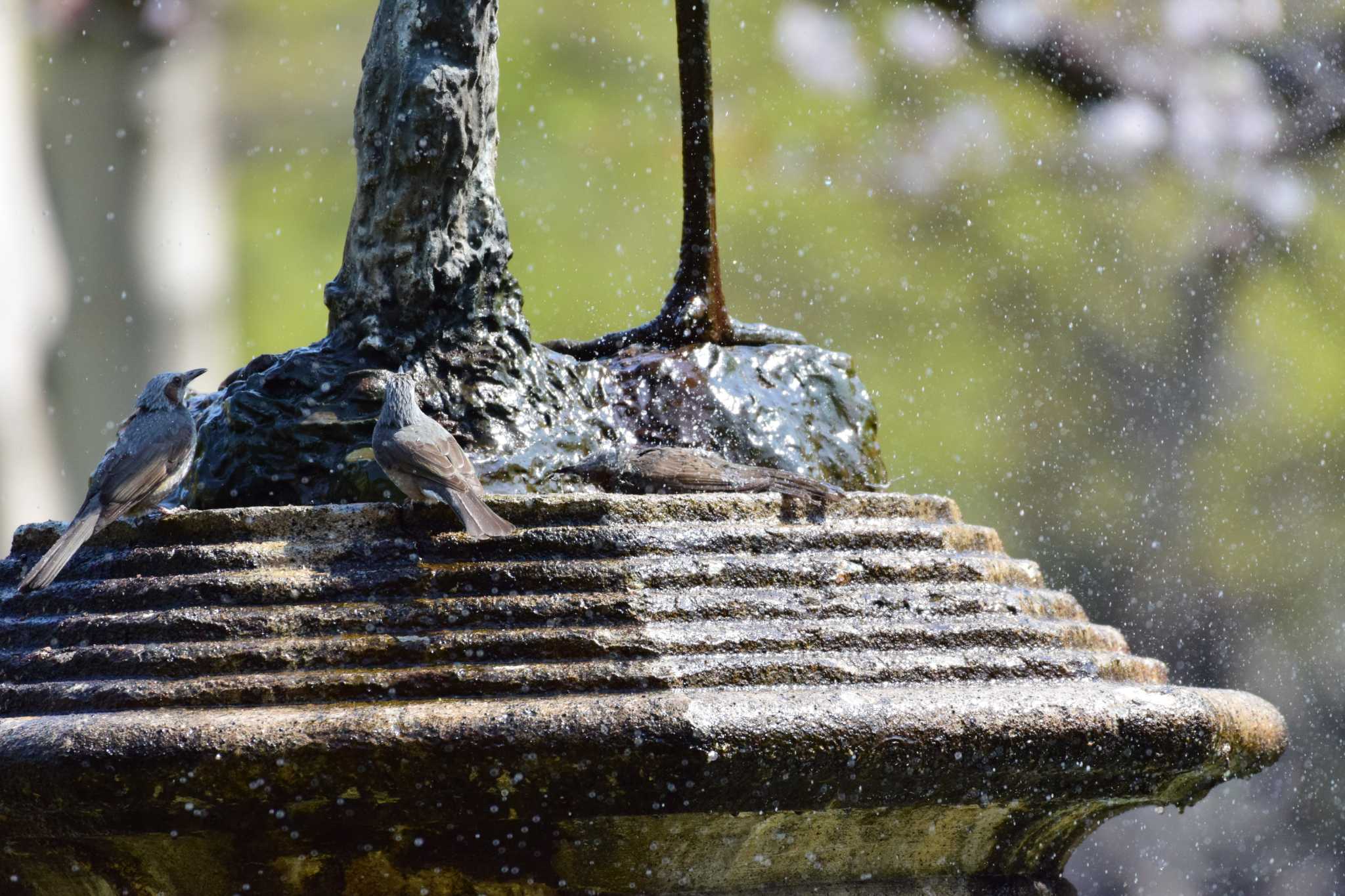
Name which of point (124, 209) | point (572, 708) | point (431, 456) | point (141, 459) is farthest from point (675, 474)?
point (124, 209)

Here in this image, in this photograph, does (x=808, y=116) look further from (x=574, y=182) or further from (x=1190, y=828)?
(x=1190, y=828)

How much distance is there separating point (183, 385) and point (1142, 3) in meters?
8.78

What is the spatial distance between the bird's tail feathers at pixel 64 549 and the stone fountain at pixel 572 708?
0.05 metres

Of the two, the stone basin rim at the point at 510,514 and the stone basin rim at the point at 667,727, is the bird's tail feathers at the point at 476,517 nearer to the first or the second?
the stone basin rim at the point at 510,514

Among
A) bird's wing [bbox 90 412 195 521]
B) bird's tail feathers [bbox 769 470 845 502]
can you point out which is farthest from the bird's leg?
bird's wing [bbox 90 412 195 521]

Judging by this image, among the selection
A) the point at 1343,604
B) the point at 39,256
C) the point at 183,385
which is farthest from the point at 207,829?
the point at 1343,604

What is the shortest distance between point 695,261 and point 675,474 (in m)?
1.22

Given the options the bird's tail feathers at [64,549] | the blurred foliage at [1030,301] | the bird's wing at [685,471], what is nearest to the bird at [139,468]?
the bird's tail feathers at [64,549]

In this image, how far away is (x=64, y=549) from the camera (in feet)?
11.2

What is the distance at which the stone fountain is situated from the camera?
2.88 meters

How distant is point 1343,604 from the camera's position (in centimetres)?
1170

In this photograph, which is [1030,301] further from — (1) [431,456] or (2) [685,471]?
(1) [431,456]

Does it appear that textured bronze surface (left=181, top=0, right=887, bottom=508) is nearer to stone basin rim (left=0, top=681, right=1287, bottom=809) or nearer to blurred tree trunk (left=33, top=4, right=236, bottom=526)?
stone basin rim (left=0, top=681, right=1287, bottom=809)

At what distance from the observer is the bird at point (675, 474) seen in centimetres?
360
